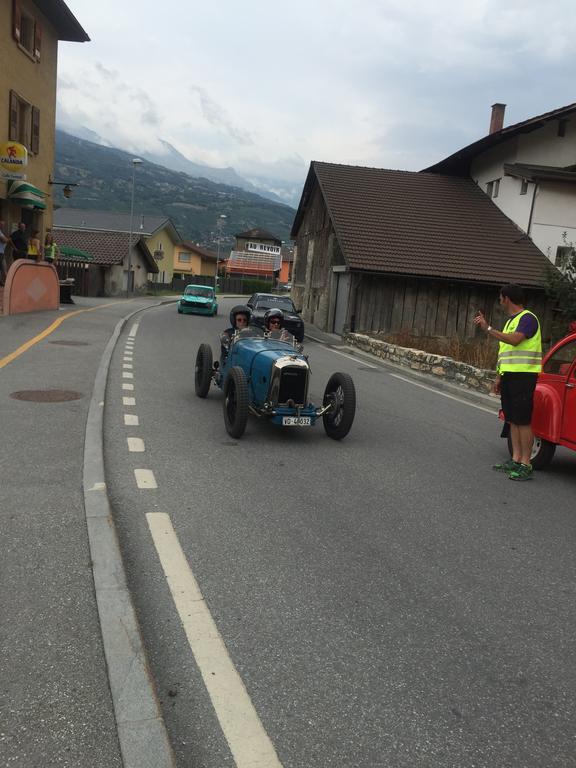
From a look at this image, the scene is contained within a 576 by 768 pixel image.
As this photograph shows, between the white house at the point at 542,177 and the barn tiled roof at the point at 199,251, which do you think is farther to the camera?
the barn tiled roof at the point at 199,251

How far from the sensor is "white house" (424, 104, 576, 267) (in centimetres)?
2709

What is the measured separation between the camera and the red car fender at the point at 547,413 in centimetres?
714

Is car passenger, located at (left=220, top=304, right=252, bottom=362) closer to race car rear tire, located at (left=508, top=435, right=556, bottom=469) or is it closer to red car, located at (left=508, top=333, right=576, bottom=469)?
red car, located at (left=508, top=333, right=576, bottom=469)

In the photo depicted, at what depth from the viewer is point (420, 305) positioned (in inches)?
1057

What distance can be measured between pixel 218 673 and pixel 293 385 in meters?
5.02

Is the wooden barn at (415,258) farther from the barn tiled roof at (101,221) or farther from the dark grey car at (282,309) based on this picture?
the barn tiled roof at (101,221)

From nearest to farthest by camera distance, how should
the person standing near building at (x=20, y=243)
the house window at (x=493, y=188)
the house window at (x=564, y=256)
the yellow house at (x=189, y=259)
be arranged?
the person standing near building at (x=20, y=243)
the house window at (x=564, y=256)
the house window at (x=493, y=188)
the yellow house at (x=189, y=259)

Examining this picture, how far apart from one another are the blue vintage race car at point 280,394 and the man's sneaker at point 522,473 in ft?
6.01

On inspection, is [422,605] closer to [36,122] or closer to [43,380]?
[43,380]

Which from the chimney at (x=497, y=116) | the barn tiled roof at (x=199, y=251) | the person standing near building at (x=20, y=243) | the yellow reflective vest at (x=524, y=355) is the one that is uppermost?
the chimney at (x=497, y=116)

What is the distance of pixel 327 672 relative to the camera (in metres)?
3.04

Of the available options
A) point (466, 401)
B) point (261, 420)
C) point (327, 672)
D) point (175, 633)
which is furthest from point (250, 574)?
point (466, 401)

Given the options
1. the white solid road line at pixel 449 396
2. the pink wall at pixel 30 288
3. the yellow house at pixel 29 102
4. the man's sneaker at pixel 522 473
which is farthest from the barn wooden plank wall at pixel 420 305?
the man's sneaker at pixel 522 473

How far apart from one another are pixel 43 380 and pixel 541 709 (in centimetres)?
852
